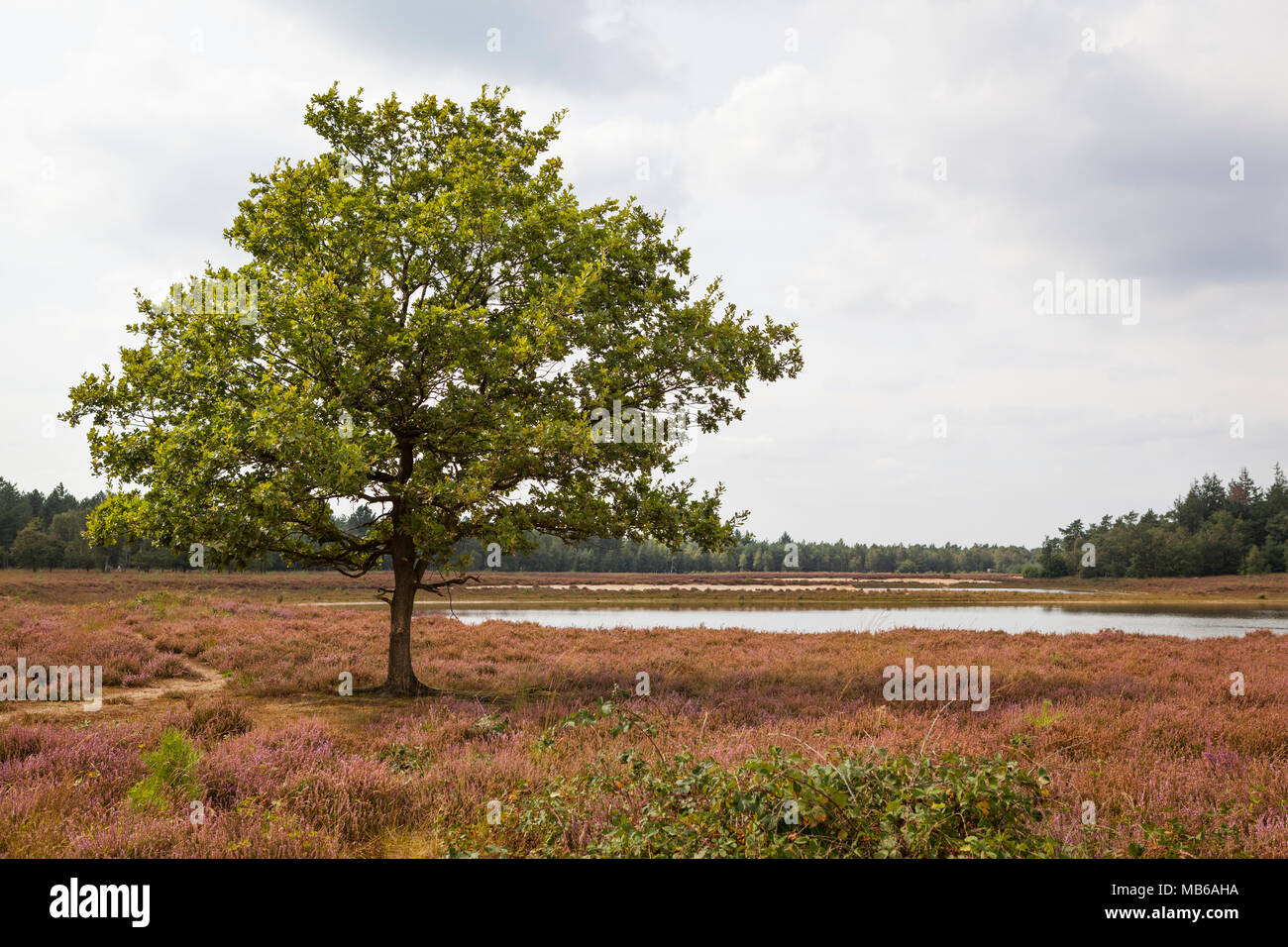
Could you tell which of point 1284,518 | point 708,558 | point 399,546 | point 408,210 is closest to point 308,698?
point 399,546

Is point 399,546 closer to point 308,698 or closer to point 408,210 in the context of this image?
point 308,698

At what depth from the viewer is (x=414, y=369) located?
1272 centimetres

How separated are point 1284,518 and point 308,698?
516ft

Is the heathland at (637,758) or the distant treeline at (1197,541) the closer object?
the heathland at (637,758)

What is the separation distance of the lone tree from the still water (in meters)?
18.3

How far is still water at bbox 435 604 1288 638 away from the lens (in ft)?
119

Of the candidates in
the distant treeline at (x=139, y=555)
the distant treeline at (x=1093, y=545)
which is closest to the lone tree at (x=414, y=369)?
the distant treeline at (x=139, y=555)

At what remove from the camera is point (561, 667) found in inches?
719

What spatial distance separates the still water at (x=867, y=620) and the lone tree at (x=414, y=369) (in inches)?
722

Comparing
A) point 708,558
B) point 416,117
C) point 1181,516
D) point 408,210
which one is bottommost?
point 708,558

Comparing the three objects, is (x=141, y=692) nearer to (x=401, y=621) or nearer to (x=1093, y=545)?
(x=401, y=621)

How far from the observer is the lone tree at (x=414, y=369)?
12047 mm

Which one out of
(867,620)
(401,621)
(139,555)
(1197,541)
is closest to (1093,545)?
(1197,541)

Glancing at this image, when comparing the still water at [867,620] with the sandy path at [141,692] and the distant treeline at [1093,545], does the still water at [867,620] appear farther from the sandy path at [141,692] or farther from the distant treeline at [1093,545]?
the distant treeline at [1093,545]
